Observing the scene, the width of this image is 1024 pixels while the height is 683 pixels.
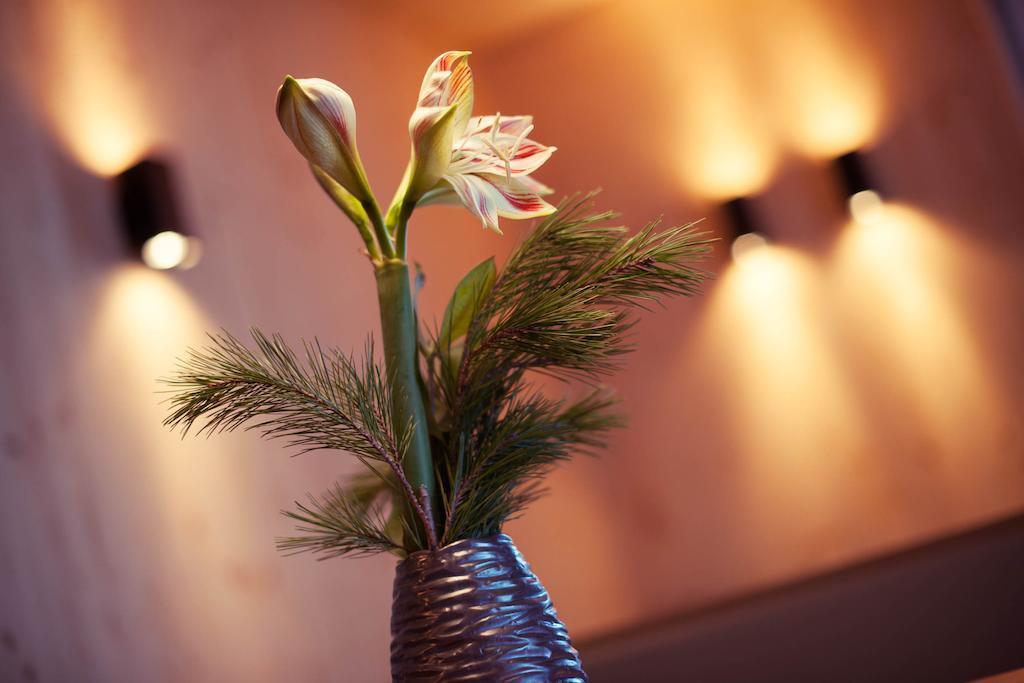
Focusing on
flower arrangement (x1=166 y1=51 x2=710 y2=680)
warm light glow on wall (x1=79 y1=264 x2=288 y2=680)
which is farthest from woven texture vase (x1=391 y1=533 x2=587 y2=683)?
warm light glow on wall (x1=79 y1=264 x2=288 y2=680)

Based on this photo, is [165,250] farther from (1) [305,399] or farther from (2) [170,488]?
(1) [305,399]

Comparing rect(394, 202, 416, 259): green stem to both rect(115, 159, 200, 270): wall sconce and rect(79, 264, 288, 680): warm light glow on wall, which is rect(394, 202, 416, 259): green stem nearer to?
rect(79, 264, 288, 680): warm light glow on wall

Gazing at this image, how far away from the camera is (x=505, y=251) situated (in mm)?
3791

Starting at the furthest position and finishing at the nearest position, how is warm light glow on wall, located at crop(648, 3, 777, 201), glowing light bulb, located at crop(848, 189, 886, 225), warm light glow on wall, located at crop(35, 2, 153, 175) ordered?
warm light glow on wall, located at crop(648, 3, 777, 201)
glowing light bulb, located at crop(848, 189, 886, 225)
warm light glow on wall, located at crop(35, 2, 153, 175)

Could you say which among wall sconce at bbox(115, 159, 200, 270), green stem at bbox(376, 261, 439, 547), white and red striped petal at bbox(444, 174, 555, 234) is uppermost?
wall sconce at bbox(115, 159, 200, 270)

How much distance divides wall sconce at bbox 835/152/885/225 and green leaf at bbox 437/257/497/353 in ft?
10.0

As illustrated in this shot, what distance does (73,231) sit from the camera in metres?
2.12

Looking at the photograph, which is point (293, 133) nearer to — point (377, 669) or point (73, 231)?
point (73, 231)

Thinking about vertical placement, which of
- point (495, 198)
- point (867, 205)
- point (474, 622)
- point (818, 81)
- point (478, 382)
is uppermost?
point (818, 81)

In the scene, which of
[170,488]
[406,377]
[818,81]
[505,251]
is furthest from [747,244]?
[406,377]

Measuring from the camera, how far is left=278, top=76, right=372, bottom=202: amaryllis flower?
638 mm

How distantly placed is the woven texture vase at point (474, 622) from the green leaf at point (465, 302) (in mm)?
178

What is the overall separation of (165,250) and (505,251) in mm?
1768

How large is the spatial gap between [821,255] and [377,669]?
2.27 metres
